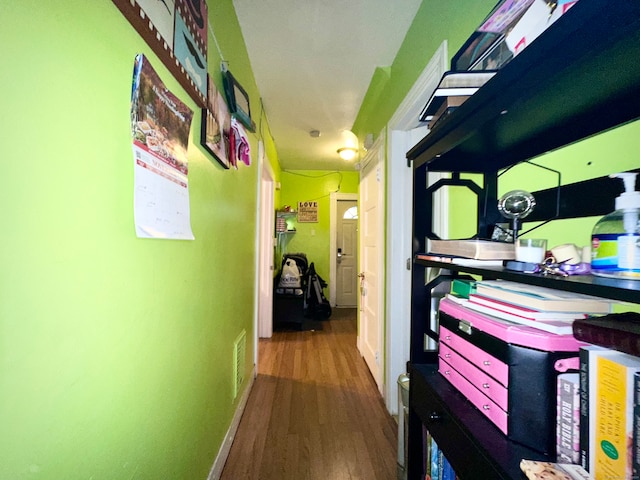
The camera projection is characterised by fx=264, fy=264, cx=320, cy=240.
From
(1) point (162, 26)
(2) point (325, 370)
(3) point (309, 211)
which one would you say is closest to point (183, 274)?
(1) point (162, 26)

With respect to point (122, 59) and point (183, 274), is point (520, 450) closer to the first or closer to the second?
point (183, 274)

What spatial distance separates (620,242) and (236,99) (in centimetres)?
164

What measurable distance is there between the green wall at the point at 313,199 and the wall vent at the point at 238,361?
117 inches

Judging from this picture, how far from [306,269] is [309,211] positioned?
45.6 inches

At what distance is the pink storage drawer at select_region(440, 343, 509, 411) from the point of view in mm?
592

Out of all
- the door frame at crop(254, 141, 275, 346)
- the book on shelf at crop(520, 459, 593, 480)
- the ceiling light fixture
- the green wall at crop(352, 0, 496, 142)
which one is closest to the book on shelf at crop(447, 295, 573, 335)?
the book on shelf at crop(520, 459, 593, 480)

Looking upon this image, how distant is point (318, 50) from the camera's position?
6.20 feet

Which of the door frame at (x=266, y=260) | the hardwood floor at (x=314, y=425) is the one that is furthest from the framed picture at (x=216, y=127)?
the door frame at (x=266, y=260)

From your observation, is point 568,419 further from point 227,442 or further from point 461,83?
point 227,442

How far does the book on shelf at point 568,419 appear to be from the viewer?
0.50m

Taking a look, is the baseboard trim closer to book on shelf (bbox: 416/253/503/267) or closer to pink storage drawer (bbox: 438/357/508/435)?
pink storage drawer (bbox: 438/357/508/435)

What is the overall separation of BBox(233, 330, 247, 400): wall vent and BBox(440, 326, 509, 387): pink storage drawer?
1.33m

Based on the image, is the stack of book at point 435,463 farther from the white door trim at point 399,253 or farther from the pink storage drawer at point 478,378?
the white door trim at point 399,253

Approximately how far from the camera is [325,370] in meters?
2.50
